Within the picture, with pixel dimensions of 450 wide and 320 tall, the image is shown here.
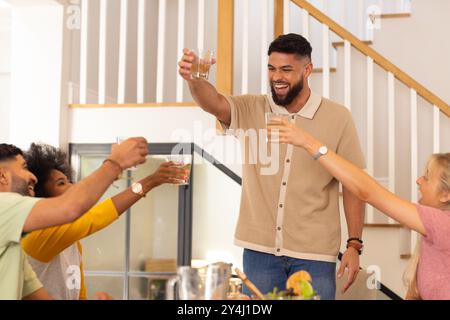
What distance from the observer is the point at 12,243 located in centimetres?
169

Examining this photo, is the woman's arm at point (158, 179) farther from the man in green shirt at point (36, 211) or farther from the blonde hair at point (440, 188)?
the blonde hair at point (440, 188)

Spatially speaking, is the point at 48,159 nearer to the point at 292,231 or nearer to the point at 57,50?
the point at 292,231

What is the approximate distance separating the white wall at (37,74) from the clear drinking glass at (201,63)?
2120mm

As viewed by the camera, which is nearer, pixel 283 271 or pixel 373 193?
pixel 373 193

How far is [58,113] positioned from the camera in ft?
13.8

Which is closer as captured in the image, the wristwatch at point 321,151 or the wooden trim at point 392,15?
the wristwatch at point 321,151

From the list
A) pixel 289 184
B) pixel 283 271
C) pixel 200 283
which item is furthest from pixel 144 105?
pixel 200 283

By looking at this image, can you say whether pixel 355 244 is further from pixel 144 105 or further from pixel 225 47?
pixel 144 105

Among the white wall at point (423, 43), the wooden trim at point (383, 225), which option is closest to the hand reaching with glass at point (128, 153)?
the wooden trim at point (383, 225)

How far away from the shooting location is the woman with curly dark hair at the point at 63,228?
2158 millimetres

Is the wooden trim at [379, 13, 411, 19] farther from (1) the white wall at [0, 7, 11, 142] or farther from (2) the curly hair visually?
(2) the curly hair

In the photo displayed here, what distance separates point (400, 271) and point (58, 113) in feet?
6.99

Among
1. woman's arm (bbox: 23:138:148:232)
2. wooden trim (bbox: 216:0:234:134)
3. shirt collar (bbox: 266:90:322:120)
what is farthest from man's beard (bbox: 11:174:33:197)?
wooden trim (bbox: 216:0:234:134)

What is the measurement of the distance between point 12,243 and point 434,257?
1.19m
